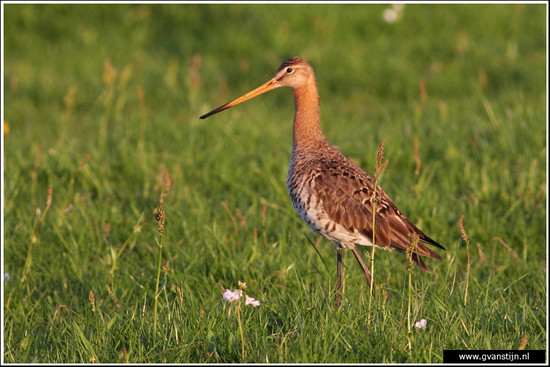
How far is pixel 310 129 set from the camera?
501 centimetres

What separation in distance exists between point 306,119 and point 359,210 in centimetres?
88

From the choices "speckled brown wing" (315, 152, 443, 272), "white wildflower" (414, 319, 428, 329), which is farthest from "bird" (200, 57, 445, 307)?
"white wildflower" (414, 319, 428, 329)

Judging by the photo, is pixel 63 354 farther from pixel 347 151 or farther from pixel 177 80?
pixel 177 80

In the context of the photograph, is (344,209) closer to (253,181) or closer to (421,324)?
(421,324)

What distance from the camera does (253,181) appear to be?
6.56m

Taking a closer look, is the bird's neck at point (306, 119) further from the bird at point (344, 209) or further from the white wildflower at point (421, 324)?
the white wildflower at point (421, 324)

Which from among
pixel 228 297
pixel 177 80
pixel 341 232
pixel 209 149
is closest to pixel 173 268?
pixel 341 232

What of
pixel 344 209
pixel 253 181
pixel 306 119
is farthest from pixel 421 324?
pixel 253 181

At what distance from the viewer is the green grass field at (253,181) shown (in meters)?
3.62

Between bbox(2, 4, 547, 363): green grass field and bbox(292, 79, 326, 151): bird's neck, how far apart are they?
2.27ft

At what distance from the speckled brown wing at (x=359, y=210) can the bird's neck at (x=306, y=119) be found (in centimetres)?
40

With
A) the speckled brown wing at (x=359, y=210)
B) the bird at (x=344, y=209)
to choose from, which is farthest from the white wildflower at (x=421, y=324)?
the speckled brown wing at (x=359, y=210)

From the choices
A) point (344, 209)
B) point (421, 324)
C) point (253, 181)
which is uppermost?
point (253, 181)

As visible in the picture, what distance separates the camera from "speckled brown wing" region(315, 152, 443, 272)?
445 cm
